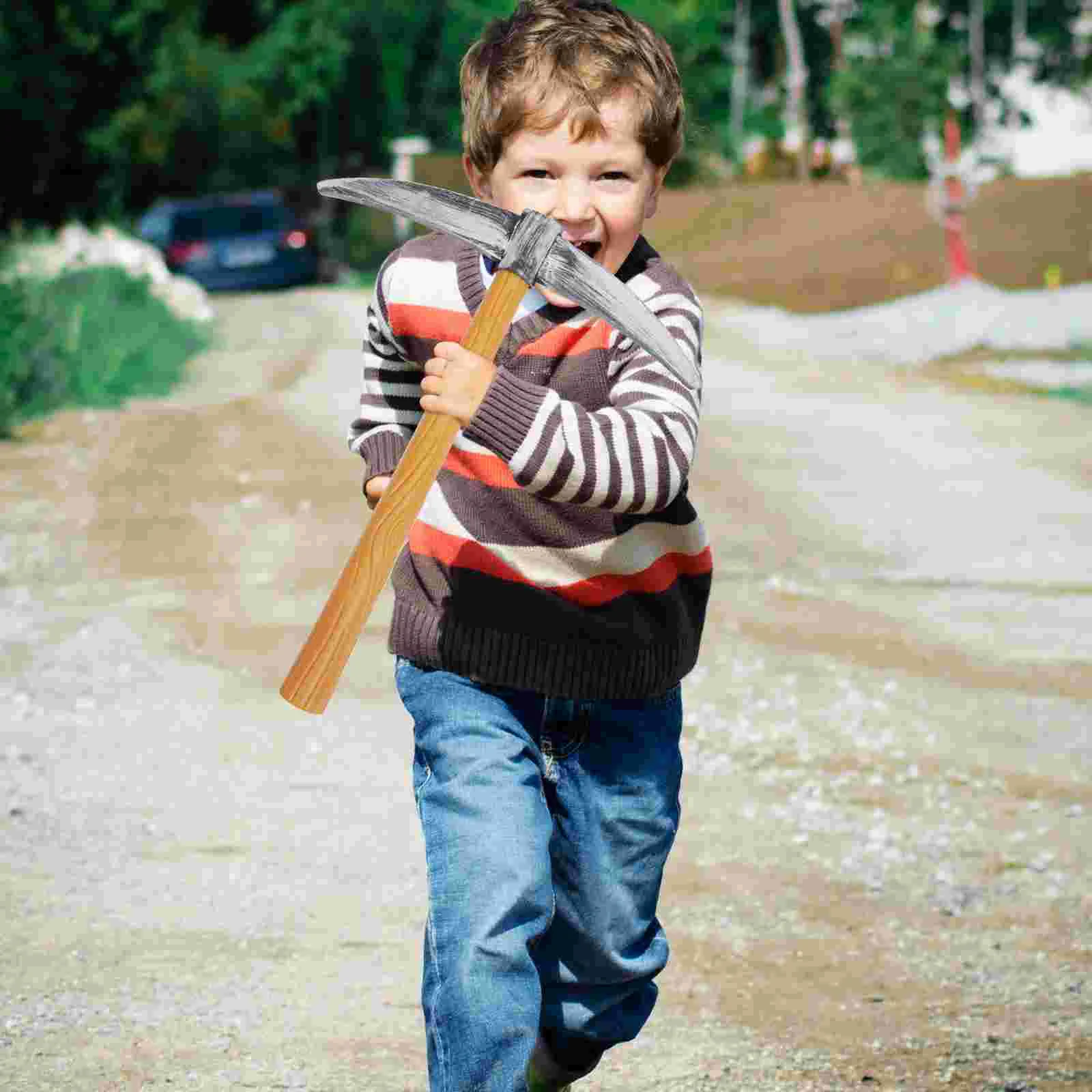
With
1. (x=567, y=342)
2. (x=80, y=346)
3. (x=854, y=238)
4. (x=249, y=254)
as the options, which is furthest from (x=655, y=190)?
(x=854, y=238)

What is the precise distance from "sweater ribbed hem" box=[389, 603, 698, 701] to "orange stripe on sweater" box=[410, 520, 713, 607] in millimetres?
70

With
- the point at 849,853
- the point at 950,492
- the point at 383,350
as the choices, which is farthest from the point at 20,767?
the point at 950,492

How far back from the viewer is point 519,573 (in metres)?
2.60

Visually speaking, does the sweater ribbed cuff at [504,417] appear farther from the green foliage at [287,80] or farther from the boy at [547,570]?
the green foliage at [287,80]

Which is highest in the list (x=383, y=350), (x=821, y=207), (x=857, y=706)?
(x=383, y=350)

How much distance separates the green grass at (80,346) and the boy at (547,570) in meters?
8.53

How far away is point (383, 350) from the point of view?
2793 mm

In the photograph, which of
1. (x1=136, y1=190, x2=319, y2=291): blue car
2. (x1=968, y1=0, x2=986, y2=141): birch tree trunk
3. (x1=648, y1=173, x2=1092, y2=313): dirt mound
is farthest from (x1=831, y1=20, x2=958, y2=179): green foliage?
(x1=136, y1=190, x2=319, y2=291): blue car

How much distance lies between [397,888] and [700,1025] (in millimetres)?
871

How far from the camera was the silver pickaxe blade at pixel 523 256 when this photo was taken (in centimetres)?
228

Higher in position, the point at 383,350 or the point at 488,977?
the point at 383,350

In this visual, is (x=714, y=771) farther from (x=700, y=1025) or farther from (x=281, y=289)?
(x=281, y=289)

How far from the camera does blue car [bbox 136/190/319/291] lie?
2519 cm

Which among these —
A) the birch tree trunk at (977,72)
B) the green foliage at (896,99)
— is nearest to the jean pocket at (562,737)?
the green foliage at (896,99)
